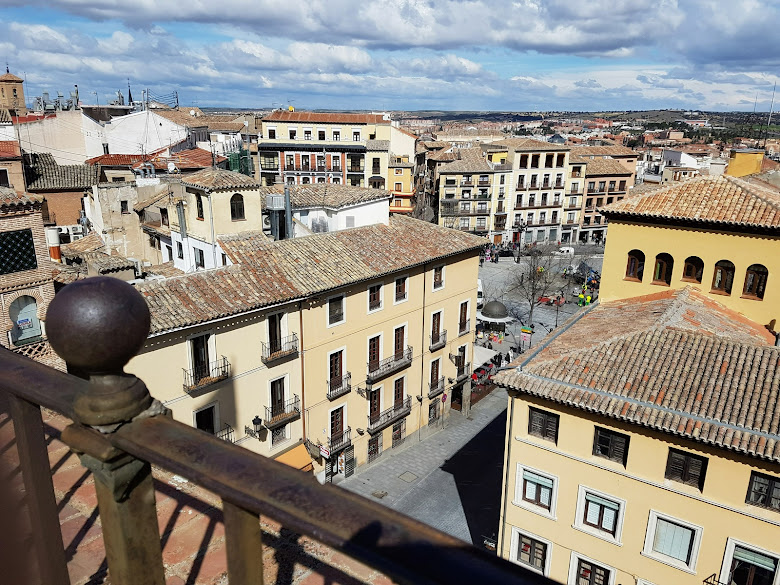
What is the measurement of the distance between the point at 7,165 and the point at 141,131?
16.8 m

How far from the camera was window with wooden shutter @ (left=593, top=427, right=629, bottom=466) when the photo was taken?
14164mm

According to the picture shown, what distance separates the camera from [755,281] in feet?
61.8

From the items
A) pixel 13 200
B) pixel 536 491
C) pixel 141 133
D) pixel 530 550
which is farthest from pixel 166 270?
pixel 141 133

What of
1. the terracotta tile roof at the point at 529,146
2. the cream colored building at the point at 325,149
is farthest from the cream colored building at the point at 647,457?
the terracotta tile roof at the point at 529,146

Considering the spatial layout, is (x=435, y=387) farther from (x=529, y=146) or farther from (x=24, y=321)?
(x=529, y=146)

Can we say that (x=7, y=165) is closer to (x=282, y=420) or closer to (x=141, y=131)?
(x=141, y=131)

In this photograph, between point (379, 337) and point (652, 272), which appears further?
point (379, 337)

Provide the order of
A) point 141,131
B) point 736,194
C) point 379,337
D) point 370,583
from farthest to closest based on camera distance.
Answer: point 141,131, point 379,337, point 736,194, point 370,583

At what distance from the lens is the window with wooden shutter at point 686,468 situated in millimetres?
13203

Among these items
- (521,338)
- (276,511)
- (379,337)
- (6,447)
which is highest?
(276,511)

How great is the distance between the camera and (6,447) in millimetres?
2393

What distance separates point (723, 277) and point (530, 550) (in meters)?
11.2

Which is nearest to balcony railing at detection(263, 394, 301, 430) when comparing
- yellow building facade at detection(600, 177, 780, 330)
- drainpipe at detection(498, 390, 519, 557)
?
drainpipe at detection(498, 390, 519, 557)

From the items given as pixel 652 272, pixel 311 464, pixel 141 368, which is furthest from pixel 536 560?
pixel 141 368
